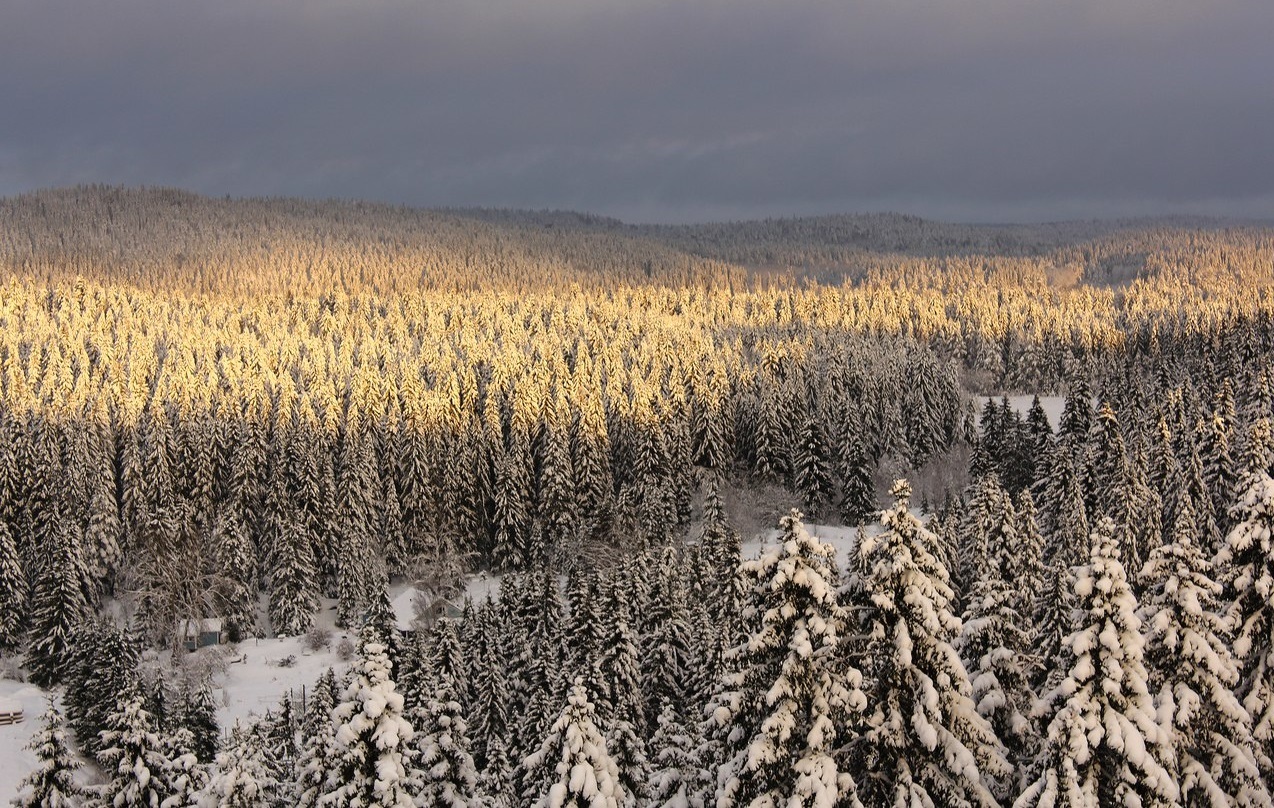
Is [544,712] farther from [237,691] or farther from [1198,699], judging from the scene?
[237,691]

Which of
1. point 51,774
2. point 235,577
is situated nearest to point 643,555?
point 51,774

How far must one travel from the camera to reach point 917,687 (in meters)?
16.7

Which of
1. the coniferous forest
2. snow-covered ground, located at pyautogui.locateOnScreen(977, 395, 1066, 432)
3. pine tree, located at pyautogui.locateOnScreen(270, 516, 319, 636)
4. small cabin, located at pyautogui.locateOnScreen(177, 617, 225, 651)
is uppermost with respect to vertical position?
the coniferous forest

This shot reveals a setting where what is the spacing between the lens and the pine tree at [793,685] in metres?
16.5

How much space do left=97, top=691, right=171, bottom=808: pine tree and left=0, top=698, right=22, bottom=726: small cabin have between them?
103ft

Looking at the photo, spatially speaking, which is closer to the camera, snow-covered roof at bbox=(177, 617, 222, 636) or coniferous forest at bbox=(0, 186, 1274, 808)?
coniferous forest at bbox=(0, 186, 1274, 808)

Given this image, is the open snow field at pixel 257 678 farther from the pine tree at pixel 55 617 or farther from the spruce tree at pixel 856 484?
the spruce tree at pixel 856 484

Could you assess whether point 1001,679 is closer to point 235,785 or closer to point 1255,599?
point 1255,599

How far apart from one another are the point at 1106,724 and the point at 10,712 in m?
58.8

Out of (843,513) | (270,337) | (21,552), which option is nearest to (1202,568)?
(843,513)

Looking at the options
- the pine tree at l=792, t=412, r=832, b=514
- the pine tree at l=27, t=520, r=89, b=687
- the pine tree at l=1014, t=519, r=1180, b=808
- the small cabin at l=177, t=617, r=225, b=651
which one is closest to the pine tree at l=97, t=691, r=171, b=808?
the pine tree at l=1014, t=519, r=1180, b=808

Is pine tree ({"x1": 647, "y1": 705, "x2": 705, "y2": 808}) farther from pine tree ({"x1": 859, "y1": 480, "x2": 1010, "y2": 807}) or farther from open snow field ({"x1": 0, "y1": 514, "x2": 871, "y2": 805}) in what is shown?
open snow field ({"x1": 0, "y1": 514, "x2": 871, "y2": 805})

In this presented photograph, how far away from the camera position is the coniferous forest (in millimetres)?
17078

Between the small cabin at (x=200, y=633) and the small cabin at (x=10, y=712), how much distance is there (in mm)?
15885
